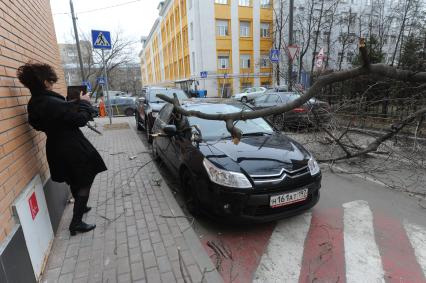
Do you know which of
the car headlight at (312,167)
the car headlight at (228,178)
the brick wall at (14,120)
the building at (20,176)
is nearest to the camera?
the building at (20,176)

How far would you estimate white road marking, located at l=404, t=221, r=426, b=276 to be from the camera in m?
2.87

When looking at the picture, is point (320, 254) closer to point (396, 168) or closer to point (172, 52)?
point (396, 168)

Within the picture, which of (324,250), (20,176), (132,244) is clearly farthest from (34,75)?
(324,250)

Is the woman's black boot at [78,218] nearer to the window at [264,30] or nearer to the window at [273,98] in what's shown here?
the window at [273,98]

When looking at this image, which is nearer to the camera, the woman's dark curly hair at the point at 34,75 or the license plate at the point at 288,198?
the woman's dark curly hair at the point at 34,75

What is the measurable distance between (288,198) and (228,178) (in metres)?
0.74

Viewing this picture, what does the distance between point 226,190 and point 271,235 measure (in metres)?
0.82

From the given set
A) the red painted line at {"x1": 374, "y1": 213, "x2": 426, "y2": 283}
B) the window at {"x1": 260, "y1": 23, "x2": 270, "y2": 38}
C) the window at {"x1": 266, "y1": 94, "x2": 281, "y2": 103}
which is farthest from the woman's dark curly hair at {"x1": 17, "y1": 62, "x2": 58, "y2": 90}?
the window at {"x1": 260, "y1": 23, "x2": 270, "y2": 38}

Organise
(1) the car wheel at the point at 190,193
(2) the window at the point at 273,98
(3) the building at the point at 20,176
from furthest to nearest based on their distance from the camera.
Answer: (2) the window at the point at 273,98 → (1) the car wheel at the point at 190,193 → (3) the building at the point at 20,176

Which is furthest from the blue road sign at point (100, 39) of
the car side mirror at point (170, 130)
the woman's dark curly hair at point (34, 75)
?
the woman's dark curly hair at point (34, 75)

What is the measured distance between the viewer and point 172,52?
44.8 meters

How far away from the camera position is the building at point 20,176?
2176 mm

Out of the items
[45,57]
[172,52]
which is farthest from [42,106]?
[172,52]

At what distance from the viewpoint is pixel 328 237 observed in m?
3.31
